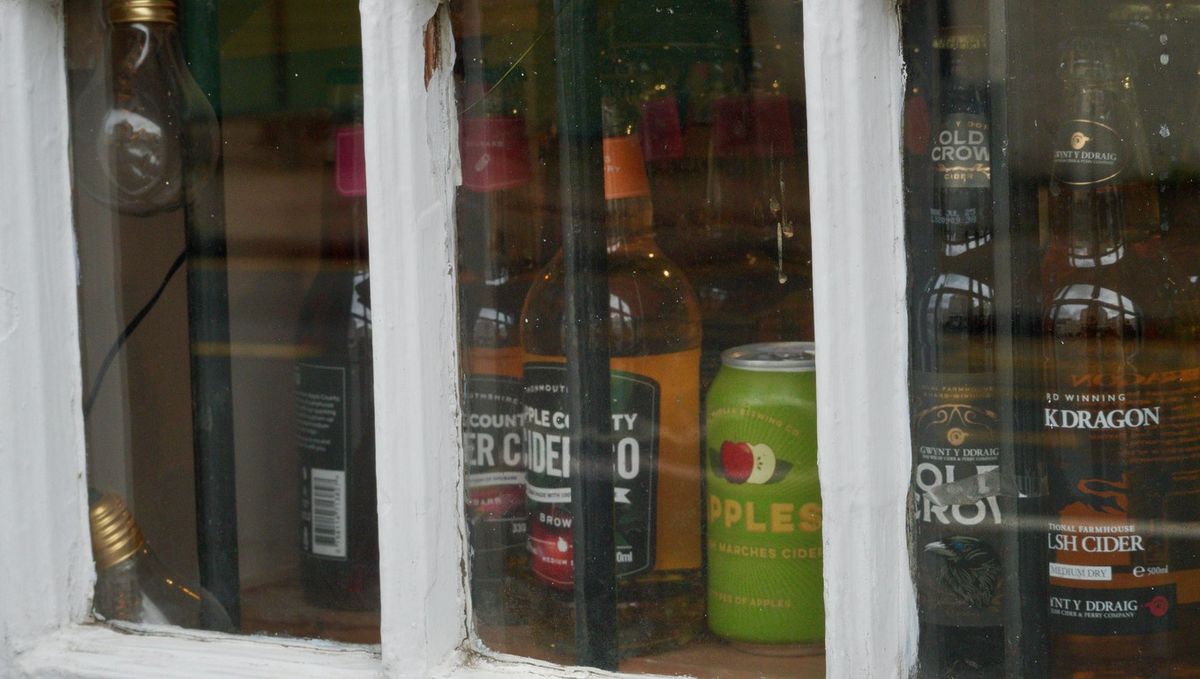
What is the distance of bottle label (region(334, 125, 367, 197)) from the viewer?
85 cm

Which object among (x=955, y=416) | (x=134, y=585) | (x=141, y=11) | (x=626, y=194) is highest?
(x=141, y=11)

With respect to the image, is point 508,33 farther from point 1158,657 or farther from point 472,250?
point 1158,657

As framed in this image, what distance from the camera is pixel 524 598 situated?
0.68 m

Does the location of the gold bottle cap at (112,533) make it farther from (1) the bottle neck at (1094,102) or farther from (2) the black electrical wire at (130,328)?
(1) the bottle neck at (1094,102)

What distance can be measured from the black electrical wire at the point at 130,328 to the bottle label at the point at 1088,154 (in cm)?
53

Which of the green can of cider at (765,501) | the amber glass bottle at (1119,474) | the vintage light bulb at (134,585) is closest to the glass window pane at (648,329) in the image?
the green can of cider at (765,501)

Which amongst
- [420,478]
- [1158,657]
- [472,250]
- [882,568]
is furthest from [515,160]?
[1158,657]

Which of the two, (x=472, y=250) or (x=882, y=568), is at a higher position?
(x=472, y=250)

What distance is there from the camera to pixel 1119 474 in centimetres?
57

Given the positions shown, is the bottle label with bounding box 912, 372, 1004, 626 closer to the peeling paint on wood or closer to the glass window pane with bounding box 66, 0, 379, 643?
the peeling paint on wood

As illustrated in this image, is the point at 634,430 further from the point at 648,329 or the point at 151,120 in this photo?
the point at 151,120

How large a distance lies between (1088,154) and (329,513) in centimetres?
52

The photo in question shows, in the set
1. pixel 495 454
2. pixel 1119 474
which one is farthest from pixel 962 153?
pixel 495 454

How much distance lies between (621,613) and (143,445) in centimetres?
35
